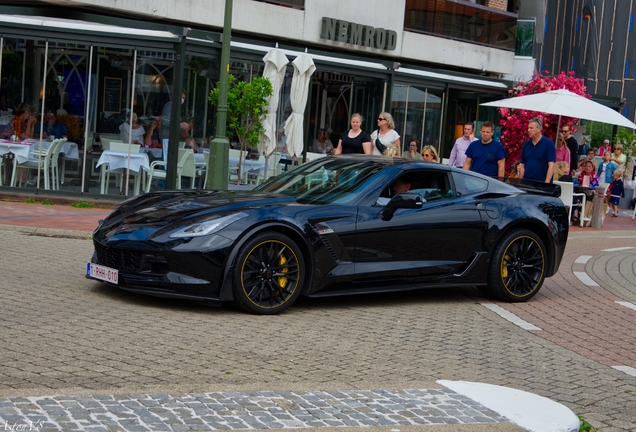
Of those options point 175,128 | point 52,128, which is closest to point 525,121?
point 175,128

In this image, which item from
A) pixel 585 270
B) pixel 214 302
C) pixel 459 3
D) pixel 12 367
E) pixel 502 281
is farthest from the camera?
pixel 459 3

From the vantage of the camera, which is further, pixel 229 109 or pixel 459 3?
pixel 459 3

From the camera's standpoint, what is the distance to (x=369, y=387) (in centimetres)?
567

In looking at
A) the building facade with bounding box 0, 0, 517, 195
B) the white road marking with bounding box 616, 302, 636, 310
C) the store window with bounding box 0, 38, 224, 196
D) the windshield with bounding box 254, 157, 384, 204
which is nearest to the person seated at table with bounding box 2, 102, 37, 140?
the store window with bounding box 0, 38, 224, 196

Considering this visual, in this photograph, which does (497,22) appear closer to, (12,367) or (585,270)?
(585,270)

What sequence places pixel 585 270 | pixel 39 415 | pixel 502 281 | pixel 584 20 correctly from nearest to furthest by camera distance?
pixel 39 415 < pixel 502 281 < pixel 585 270 < pixel 584 20

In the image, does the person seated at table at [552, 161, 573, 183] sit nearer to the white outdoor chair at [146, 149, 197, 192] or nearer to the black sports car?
the white outdoor chair at [146, 149, 197, 192]

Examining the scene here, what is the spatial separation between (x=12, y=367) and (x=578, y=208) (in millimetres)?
17363

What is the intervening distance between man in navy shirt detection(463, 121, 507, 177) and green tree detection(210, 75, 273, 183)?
556 cm

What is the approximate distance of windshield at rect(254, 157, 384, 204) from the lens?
8648mm

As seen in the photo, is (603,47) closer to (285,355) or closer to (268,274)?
(268,274)

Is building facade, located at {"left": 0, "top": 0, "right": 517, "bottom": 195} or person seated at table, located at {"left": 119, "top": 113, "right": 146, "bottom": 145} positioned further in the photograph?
person seated at table, located at {"left": 119, "top": 113, "right": 146, "bottom": 145}

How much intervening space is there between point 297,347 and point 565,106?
1300 cm

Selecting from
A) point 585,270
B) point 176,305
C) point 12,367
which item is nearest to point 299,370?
point 12,367
